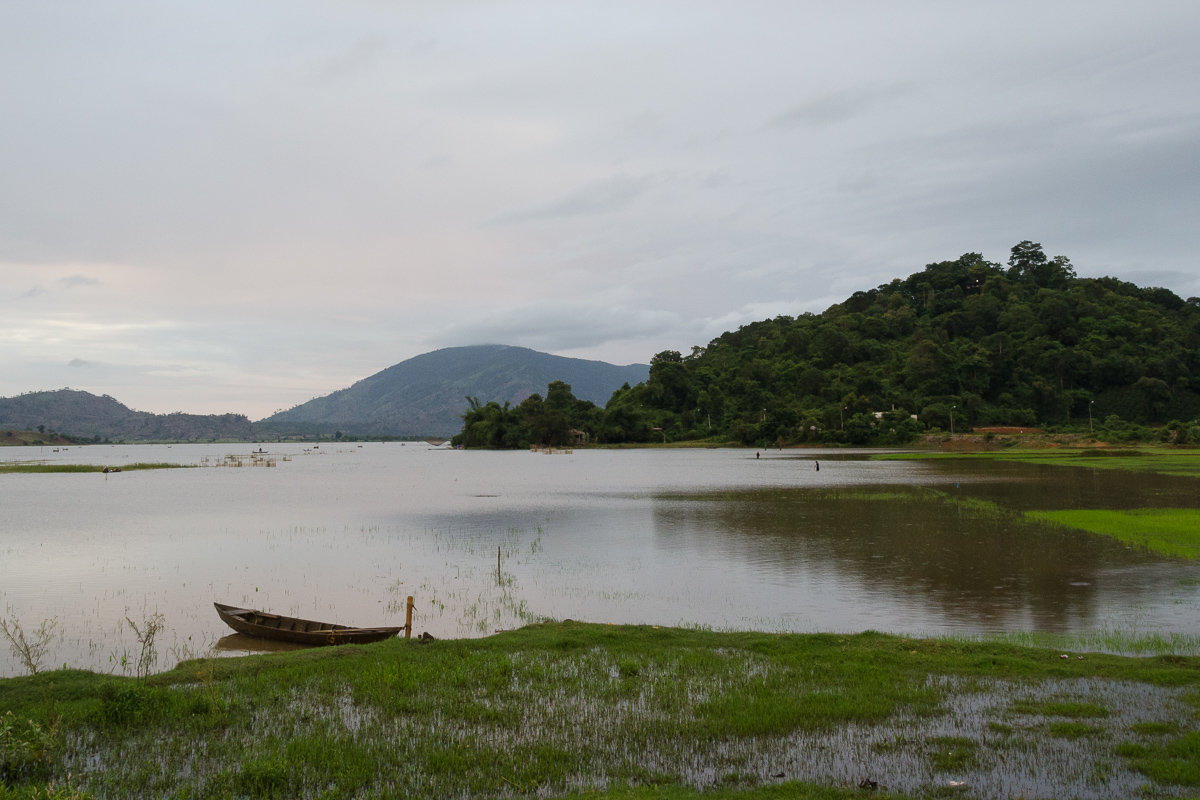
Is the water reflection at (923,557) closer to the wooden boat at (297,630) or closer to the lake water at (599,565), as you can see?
the lake water at (599,565)

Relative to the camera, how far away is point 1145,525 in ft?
96.5

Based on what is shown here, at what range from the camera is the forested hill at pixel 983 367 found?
14000 cm

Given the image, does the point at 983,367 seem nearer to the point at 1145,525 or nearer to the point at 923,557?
the point at 1145,525

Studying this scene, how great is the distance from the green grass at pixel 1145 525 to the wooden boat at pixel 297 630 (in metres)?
23.9

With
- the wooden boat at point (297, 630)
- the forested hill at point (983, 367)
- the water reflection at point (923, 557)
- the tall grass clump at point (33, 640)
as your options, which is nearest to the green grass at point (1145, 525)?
the water reflection at point (923, 557)

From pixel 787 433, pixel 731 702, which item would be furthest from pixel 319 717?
pixel 787 433

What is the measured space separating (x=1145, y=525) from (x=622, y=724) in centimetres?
2766

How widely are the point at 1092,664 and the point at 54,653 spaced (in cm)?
2007

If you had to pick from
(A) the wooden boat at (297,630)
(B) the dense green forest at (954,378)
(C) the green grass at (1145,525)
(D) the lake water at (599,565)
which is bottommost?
(D) the lake water at (599,565)

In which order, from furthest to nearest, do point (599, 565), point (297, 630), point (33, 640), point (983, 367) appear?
→ point (983, 367)
point (599, 565)
point (33, 640)
point (297, 630)

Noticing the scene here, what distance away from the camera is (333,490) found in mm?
65125

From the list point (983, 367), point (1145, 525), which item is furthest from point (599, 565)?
point (983, 367)

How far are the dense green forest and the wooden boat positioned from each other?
378 ft

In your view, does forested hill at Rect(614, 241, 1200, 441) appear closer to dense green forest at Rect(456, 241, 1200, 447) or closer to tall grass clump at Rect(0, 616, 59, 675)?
dense green forest at Rect(456, 241, 1200, 447)
